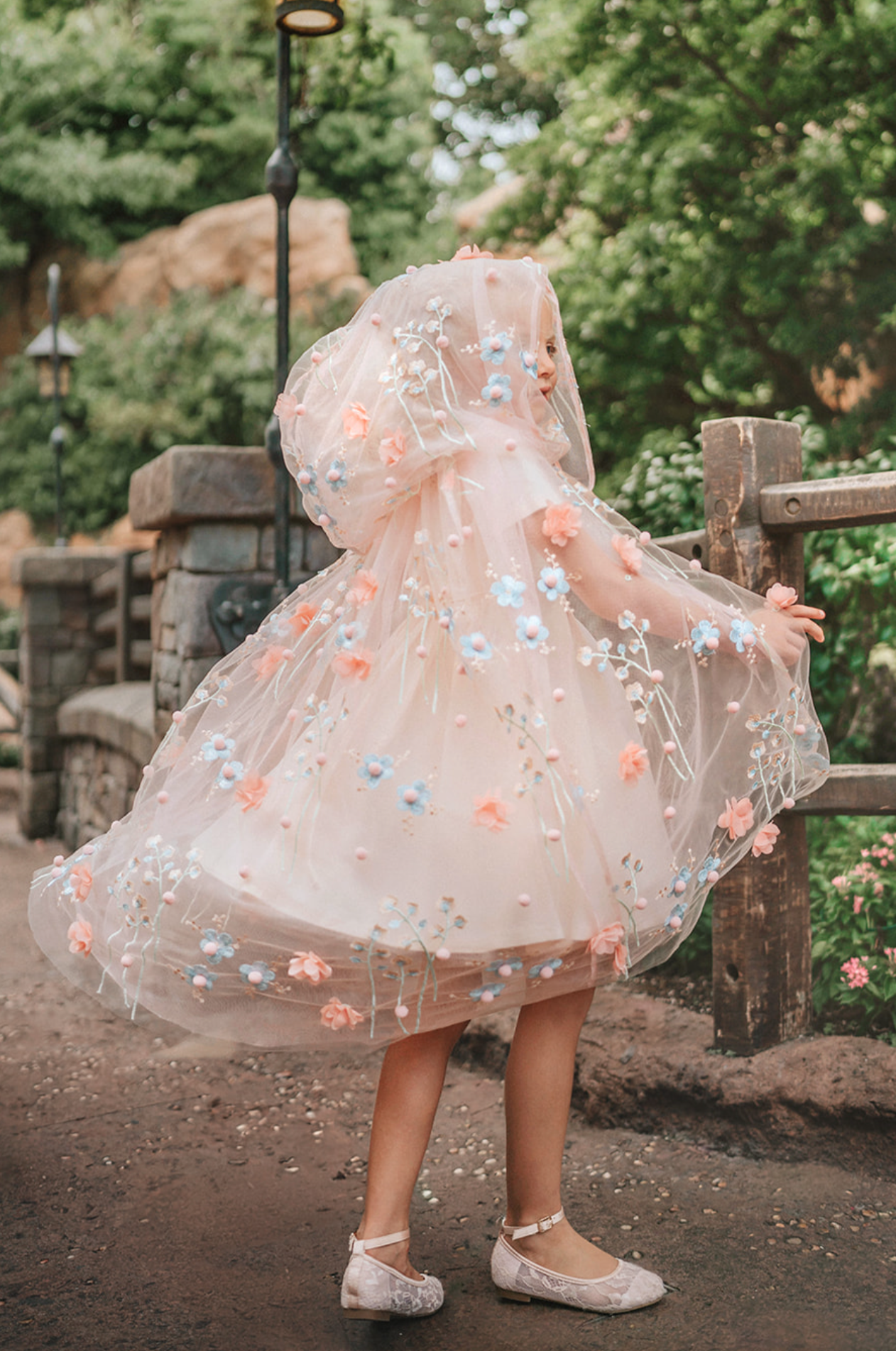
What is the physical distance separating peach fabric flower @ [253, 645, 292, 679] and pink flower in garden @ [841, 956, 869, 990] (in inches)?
66.4

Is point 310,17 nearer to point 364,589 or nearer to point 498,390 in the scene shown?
point 498,390

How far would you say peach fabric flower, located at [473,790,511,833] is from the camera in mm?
1645

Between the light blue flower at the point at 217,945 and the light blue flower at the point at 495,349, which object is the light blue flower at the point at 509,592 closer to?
the light blue flower at the point at 495,349

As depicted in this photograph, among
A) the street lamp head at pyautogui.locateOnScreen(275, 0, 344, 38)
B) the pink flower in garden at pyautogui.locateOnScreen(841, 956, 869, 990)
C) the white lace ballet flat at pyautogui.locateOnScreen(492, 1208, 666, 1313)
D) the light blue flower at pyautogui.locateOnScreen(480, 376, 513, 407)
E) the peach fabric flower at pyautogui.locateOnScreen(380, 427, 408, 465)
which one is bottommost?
the white lace ballet flat at pyautogui.locateOnScreen(492, 1208, 666, 1313)

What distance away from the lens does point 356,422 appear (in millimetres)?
1801

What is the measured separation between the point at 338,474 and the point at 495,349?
32 cm

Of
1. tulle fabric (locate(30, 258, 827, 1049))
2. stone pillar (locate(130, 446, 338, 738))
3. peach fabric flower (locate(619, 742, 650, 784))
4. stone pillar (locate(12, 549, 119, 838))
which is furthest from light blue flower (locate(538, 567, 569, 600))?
stone pillar (locate(12, 549, 119, 838))

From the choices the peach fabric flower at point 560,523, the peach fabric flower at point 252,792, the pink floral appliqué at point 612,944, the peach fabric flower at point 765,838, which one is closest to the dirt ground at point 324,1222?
the pink floral appliqué at point 612,944

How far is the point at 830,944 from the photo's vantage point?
2986 millimetres

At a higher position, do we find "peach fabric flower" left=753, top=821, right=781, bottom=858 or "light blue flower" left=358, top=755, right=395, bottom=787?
"light blue flower" left=358, top=755, right=395, bottom=787

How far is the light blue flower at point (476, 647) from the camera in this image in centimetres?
169

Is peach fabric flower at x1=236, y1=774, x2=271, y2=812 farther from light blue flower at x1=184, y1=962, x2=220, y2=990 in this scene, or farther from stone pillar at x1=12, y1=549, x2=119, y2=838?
stone pillar at x1=12, y1=549, x2=119, y2=838

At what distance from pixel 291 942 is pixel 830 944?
182 centimetres

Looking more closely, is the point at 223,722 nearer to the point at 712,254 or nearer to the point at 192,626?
the point at 192,626
